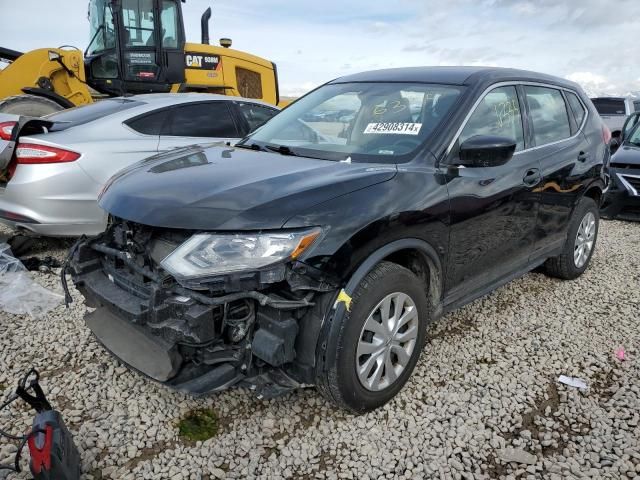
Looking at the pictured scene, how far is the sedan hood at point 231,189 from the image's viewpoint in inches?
87.0

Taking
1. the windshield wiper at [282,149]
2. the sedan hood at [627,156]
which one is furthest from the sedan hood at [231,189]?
the sedan hood at [627,156]

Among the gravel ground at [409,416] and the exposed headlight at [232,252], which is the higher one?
the exposed headlight at [232,252]

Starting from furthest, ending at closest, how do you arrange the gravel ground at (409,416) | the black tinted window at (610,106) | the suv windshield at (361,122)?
the black tinted window at (610,106), the suv windshield at (361,122), the gravel ground at (409,416)

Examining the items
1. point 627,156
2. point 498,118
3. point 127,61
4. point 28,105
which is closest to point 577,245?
→ point 498,118

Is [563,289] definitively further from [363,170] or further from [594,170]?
[363,170]

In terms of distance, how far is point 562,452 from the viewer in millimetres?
2467

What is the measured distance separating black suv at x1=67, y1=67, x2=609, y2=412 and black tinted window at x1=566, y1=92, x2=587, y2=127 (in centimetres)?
77

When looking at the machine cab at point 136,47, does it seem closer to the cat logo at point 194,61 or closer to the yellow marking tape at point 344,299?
the cat logo at point 194,61

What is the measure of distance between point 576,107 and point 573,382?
8.15ft

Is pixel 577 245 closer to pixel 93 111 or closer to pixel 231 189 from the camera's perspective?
pixel 231 189

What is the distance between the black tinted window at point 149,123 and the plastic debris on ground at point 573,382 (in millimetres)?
4227

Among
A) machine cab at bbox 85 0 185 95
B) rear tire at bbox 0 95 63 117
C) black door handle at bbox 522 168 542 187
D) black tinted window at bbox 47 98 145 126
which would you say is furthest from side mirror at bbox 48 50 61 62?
black door handle at bbox 522 168 542 187

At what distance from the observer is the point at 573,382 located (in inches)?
119

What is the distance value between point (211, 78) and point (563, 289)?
6987mm
